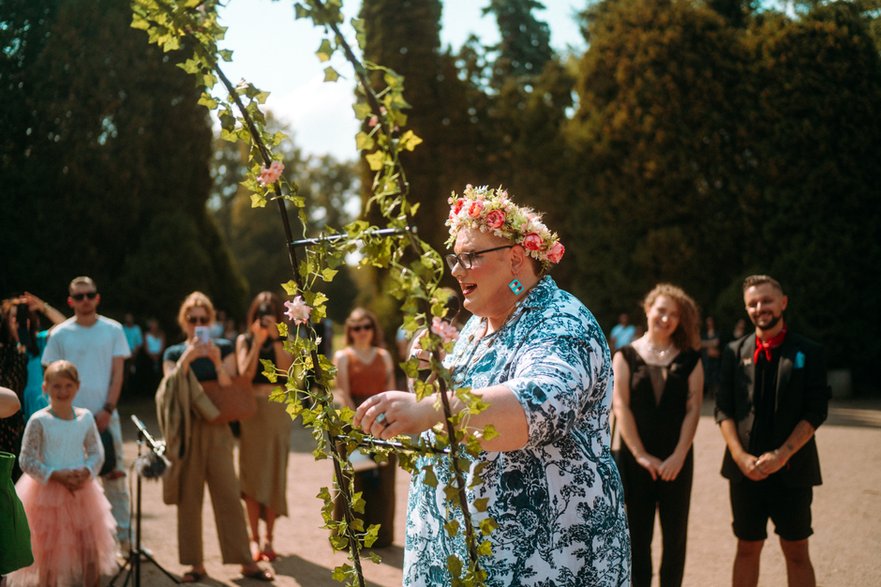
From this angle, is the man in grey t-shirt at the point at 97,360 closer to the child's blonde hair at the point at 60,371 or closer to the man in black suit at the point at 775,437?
the child's blonde hair at the point at 60,371

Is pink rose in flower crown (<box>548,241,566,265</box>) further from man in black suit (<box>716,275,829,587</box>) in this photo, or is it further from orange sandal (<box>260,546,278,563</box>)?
orange sandal (<box>260,546,278,563</box>)

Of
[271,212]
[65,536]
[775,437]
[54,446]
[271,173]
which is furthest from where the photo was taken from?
[271,212]

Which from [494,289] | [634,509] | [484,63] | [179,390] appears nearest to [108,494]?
[179,390]

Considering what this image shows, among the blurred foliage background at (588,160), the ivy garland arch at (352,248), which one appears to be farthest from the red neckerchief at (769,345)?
the blurred foliage background at (588,160)

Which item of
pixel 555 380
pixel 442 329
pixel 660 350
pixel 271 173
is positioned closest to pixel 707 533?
Result: pixel 660 350

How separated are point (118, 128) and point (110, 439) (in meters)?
15.2

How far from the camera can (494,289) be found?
107 inches

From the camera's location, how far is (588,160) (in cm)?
2002

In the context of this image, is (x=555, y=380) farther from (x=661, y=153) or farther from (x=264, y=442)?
(x=661, y=153)

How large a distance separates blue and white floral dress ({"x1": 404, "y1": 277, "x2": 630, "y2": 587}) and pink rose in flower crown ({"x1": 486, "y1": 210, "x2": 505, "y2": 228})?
0.88 ft

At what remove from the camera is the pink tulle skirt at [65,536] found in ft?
18.4

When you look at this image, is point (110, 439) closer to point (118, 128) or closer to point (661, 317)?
point (661, 317)

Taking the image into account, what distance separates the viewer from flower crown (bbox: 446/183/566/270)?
271cm

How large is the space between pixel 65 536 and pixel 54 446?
60cm
